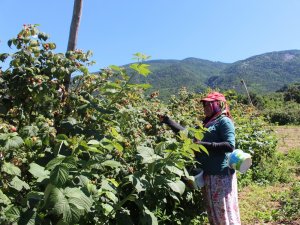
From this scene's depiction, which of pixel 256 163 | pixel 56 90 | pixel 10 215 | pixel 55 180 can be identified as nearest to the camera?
pixel 55 180

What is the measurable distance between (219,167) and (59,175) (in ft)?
6.04

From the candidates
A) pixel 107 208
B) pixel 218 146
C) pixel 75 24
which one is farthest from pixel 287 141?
pixel 107 208

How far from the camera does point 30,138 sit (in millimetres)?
2539

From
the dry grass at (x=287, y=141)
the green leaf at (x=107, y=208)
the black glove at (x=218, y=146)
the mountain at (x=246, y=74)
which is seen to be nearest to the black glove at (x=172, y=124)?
the black glove at (x=218, y=146)

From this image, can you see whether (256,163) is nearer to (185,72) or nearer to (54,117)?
(54,117)

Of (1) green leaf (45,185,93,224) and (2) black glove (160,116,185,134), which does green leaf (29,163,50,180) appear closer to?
(1) green leaf (45,185,93,224)

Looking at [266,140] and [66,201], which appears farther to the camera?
[266,140]

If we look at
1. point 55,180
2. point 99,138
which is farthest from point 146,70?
point 55,180

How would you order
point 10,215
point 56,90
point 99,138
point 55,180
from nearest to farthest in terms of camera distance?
point 55,180
point 10,215
point 99,138
point 56,90

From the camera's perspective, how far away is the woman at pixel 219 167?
344 cm

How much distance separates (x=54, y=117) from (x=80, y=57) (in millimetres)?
496

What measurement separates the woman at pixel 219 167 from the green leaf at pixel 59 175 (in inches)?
66.1

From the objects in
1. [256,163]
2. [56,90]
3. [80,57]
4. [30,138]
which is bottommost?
[256,163]

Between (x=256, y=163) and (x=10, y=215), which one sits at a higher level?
(x=10, y=215)
